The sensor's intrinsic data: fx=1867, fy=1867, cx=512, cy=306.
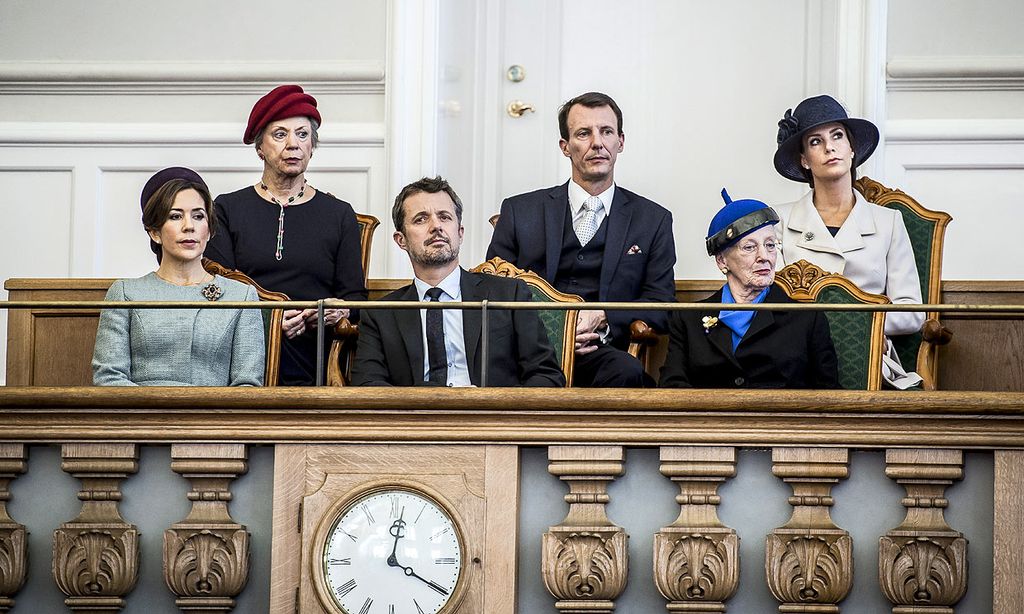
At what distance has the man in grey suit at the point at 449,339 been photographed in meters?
4.76

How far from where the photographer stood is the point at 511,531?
4.42 metres

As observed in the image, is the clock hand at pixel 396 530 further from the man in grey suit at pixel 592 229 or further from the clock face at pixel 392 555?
the man in grey suit at pixel 592 229

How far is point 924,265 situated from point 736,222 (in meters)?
0.99

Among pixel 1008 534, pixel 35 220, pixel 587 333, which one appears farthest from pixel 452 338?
pixel 35 220

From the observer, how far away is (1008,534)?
14.1ft

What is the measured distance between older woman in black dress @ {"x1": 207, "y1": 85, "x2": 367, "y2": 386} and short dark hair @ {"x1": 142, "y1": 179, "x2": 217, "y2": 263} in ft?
1.38

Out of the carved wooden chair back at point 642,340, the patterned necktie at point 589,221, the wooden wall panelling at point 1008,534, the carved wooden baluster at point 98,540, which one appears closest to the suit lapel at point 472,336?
the carved wooden chair back at point 642,340

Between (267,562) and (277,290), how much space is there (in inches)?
47.5

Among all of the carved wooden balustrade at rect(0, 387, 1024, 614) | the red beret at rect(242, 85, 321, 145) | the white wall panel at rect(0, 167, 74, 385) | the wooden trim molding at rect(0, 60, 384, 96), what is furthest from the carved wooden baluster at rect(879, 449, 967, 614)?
the white wall panel at rect(0, 167, 74, 385)

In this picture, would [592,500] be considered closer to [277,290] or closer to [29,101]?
[277,290]

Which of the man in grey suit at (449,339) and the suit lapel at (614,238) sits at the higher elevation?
the suit lapel at (614,238)

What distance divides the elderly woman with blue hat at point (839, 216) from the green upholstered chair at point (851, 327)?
13.4 inches

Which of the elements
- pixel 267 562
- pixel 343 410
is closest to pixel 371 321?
pixel 343 410

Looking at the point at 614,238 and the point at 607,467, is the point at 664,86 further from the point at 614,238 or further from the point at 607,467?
the point at 607,467
